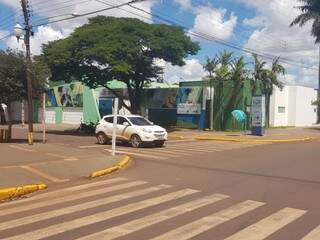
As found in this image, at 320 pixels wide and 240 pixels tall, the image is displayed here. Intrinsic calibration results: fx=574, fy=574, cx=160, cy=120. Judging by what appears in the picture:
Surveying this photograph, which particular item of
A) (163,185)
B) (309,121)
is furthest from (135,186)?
(309,121)

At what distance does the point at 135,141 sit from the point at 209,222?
1755 cm

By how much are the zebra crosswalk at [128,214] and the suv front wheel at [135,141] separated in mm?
13242

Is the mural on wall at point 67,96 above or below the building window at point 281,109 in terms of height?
above

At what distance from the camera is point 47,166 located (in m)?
16.7

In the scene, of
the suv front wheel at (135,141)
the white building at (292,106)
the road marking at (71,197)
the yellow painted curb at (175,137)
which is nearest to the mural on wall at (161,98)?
the white building at (292,106)

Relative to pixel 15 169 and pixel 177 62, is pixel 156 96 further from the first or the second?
pixel 15 169

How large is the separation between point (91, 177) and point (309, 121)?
136ft

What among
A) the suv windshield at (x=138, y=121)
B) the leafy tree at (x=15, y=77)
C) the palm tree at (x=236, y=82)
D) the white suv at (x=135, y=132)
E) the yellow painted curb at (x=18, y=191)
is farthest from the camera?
the palm tree at (x=236, y=82)

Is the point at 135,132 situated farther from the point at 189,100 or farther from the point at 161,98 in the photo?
the point at 161,98

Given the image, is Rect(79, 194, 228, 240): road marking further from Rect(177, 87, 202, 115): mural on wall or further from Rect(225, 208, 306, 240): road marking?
Rect(177, 87, 202, 115): mural on wall

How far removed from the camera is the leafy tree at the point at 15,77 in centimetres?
2769

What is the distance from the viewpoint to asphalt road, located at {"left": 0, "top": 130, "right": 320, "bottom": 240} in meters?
8.36

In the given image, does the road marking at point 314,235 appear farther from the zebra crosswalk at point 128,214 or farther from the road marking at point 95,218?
the road marking at point 95,218

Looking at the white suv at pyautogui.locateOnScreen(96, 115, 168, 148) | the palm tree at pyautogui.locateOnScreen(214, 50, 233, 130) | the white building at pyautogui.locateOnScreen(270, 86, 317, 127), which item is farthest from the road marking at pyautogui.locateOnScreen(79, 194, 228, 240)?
the white building at pyautogui.locateOnScreen(270, 86, 317, 127)
